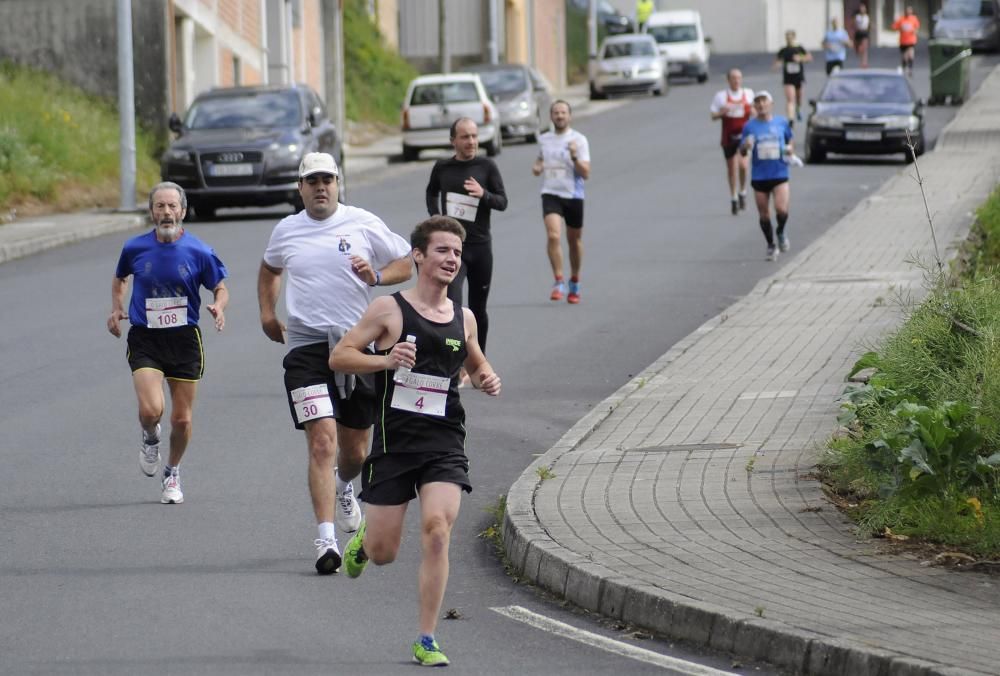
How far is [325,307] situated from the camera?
8836mm

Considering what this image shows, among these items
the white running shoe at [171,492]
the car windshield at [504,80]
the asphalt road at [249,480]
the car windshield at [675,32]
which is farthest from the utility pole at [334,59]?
the white running shoe at [171,492]

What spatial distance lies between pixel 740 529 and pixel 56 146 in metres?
24.2

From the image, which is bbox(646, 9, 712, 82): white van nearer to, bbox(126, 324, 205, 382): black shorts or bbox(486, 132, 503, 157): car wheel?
bbox(486, 132, 503, 157): car wheel

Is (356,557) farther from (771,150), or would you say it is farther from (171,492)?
(771,150)

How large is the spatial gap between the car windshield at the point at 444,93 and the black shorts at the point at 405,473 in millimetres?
32325

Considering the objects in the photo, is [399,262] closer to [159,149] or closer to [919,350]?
[919,350]

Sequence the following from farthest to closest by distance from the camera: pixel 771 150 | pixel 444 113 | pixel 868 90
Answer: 1. pixel 444 113
2. pixel 868 90
3. pixel 771 150

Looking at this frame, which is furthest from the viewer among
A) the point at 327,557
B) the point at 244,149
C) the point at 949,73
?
the point at 949,73

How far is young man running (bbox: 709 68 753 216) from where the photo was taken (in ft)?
87.1

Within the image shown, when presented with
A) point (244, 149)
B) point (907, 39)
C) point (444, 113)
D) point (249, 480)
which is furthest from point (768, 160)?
point (907, 39)

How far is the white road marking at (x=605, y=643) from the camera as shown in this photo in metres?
6.81

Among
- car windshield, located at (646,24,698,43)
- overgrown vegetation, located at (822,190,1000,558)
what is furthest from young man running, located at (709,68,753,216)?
car windshield, located at (646,24,698,43)

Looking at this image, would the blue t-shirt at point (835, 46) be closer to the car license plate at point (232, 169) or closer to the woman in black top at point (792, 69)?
the woman in black top at point (792, 69)

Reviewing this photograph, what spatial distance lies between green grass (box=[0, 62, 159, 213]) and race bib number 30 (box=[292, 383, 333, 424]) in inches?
811
